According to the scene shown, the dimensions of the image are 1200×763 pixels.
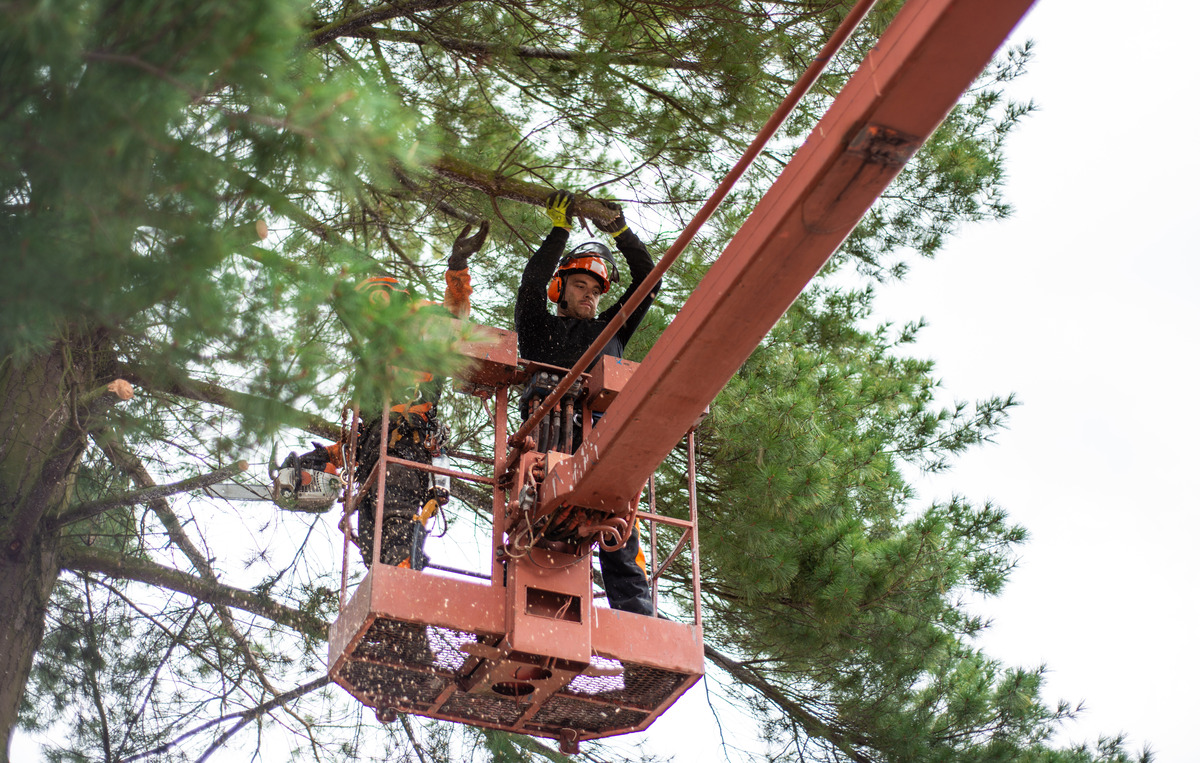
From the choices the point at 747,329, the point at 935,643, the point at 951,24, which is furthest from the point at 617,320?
the point at 935,643

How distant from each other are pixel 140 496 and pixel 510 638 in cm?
297

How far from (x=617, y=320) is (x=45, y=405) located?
154 inches

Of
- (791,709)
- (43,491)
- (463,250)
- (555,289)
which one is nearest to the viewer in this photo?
(463,250)

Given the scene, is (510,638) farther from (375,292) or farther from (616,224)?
(616,224)

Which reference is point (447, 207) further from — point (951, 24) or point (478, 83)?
point (951, 24)

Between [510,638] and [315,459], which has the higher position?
[315,459]

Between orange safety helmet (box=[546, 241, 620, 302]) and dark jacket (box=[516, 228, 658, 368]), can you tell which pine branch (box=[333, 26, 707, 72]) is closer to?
orange safety helmet (box=[546, 241, 620, 302])

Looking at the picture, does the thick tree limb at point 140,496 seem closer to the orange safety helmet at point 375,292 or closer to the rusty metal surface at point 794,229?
the rusty metal surface at point 794,229

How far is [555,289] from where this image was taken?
579cm

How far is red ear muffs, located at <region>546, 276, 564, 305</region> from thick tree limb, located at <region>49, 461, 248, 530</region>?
1930 millimetres

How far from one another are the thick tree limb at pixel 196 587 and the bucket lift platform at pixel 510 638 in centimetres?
238

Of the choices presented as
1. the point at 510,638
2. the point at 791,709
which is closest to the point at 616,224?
the point at 510,638

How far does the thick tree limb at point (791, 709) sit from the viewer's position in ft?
23.9

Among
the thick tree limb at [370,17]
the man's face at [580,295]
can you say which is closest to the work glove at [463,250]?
the man's face at [580,295]
